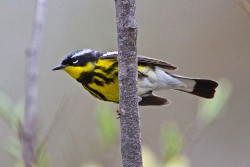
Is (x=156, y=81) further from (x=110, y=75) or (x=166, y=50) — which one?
(x=166, y=50)

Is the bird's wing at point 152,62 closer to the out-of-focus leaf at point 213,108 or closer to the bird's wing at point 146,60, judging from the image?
the bird's wing at point 146,60

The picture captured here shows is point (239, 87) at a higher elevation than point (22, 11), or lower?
lower

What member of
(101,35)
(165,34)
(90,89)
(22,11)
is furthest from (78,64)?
(165,34)

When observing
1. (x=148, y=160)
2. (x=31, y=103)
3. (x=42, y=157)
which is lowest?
(x=148, y=160)

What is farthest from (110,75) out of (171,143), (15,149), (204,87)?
(15,149)

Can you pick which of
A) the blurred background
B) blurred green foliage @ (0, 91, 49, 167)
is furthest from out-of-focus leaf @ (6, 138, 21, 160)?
the blurred background

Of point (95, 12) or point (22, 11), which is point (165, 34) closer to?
point (95, 12)

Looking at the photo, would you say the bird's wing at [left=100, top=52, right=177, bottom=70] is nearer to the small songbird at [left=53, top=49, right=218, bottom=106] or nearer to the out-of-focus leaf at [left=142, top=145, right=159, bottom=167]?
the small songbird at [left=53, top=49, right=218, bottom=106]
